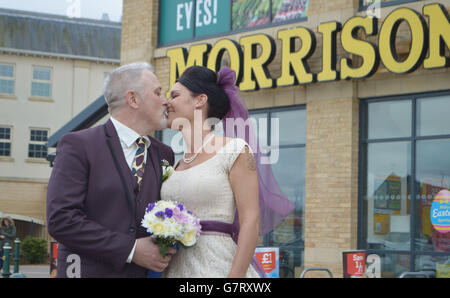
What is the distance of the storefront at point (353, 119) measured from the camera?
39.5ft

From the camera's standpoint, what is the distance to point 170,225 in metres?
3.39

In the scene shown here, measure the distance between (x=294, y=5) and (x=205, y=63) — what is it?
217 centimetres

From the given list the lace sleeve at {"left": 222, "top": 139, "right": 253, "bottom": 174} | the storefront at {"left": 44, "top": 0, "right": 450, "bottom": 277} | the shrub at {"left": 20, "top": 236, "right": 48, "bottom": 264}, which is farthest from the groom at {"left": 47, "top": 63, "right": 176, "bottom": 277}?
the shrub at {"left": 20, "top": 236, "right": 48, "bottom": 264}

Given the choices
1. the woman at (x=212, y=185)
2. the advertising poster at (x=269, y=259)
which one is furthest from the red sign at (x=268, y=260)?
the woman at (x=212, y=185)

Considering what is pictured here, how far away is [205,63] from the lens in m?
14.7

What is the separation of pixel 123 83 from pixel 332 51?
30.9 feet

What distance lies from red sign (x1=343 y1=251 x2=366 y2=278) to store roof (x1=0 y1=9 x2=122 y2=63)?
105 ft

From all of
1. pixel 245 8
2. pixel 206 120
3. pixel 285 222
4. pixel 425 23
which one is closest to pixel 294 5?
pixel 245 8

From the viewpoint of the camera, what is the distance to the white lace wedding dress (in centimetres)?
369

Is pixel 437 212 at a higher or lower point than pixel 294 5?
lower

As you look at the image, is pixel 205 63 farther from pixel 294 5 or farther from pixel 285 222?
pixel 285 222

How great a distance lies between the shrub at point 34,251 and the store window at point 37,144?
8723 mm

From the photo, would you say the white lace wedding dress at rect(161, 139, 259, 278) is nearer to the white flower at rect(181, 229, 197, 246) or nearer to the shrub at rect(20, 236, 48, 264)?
the white flower at rect(181, 229, 197, 246)
